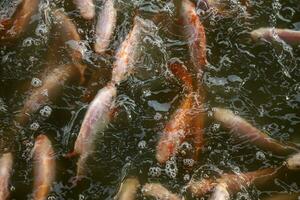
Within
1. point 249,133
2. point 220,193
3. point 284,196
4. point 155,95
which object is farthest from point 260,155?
point 155,95

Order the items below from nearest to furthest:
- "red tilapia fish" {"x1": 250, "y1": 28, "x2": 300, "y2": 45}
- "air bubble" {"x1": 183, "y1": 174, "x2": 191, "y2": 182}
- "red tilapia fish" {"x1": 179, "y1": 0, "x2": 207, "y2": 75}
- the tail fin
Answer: "air bubble" {"x1": 183, "y1": 174, "x2": 191, "y2": 182}, the tail fin, "red tilapia fish" {"x1": 179, "y1": 0, "x2": 207, "y2": 75}, "red tilapia fish" {"x1": 250, "y1": 28, "x2": 300, "y2": 45}

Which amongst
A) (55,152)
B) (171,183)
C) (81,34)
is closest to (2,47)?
(81,34)

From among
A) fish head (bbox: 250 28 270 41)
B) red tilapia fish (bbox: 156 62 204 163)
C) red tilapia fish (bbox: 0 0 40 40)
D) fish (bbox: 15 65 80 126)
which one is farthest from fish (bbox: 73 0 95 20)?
→ fish head (bbox: 250 28 270 41)

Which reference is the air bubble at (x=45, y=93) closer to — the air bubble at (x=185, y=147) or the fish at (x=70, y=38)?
the fish at (x=70, y=38)

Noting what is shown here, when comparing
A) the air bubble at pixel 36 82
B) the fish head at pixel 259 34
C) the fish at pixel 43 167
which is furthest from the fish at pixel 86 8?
the fish head at pixel 259 34

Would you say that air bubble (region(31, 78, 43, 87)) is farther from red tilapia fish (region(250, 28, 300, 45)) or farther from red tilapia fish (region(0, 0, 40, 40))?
red tilapia fish (region(250, 28, 300, 45))
